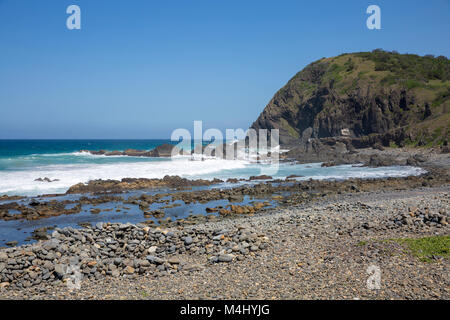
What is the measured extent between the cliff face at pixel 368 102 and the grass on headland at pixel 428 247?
33974 millimetres

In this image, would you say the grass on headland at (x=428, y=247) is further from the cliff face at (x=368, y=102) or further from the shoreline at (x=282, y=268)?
the cliff face at (x=368, y=102)

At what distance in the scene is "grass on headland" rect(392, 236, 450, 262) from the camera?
6.69 m

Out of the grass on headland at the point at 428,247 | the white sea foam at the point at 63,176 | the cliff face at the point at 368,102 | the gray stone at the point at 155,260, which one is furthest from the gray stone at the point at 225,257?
the cliff face at the point at 368,102

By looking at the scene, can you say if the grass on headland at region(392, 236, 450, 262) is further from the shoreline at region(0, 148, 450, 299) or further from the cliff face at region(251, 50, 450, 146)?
the cliff face at region(251, 50, 450, 146)

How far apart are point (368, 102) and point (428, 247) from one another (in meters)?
50.4

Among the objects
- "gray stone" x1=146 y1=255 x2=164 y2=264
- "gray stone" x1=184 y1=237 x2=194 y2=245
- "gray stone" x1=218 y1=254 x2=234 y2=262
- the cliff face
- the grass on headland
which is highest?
the cliff face

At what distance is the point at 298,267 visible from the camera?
6.66 meters

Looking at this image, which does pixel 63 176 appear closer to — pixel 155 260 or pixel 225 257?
pixel 155 260

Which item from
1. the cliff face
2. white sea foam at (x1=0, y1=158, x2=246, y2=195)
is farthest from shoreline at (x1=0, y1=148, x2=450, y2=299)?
the cliff face

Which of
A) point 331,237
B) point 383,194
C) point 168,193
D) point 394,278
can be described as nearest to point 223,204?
point 168,193

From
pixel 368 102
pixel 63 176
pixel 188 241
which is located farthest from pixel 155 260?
pixel 368 102

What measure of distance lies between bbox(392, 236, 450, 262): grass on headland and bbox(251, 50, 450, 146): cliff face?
34.0m

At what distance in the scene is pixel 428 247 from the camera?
7.09 meters
